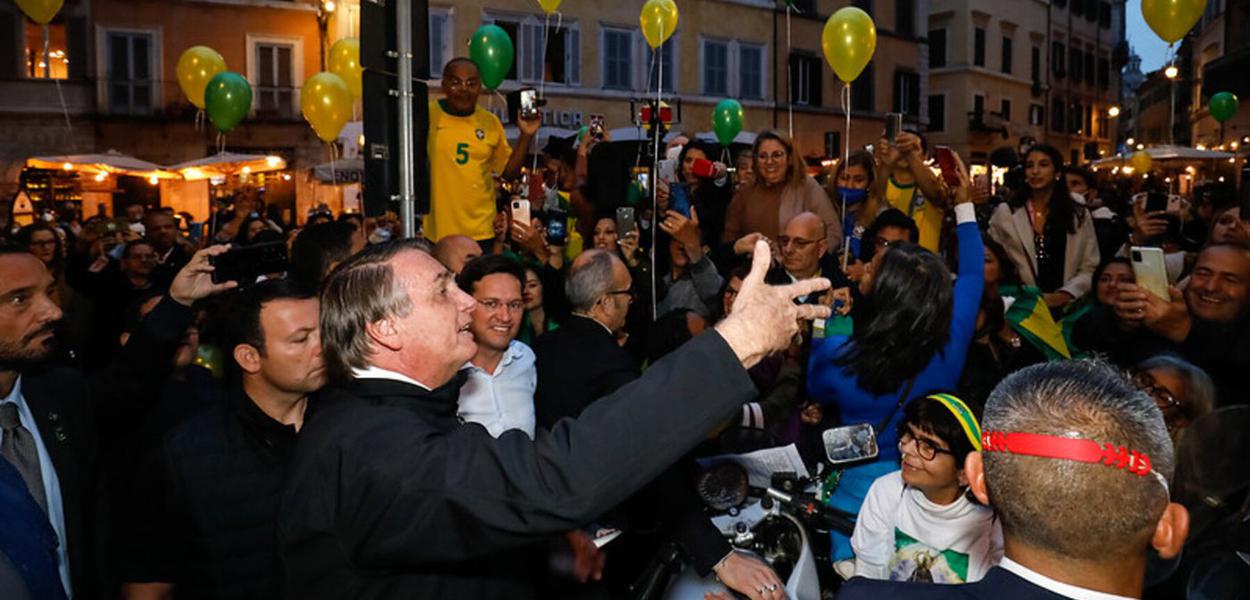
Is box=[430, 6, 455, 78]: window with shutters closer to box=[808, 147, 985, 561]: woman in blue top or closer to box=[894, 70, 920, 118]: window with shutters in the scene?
box=[894, 70, 920, 118]: window with shutters

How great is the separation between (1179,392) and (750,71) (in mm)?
24043

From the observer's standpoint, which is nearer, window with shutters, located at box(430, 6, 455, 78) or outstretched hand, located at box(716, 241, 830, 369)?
outstretched hand, located at box(716, 241, 830, 369)

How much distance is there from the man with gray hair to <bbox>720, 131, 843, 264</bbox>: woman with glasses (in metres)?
4.39

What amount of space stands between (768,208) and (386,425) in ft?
16.0

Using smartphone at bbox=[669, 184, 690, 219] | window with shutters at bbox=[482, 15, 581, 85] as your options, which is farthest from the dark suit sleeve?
window with shutters at bbox=[482, 15, 581, 85]

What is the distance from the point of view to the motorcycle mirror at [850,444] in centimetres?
327

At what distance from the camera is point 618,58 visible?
23844 millimetres

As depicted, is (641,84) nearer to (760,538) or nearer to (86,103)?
(86,103)

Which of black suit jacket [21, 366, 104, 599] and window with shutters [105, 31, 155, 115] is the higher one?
window with shutters [105, 31, 155, 115]

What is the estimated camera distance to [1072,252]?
20.3 feet

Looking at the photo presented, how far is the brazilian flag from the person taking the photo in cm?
479

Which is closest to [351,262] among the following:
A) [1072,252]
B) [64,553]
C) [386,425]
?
[386,425]

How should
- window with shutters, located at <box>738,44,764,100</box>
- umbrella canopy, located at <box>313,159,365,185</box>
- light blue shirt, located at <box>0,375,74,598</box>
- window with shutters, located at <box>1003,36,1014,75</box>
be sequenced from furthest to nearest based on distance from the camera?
window with shutters, located at <box>1003,36,1014,75</box> → window with shutters, located at <box>738,44,764,100</box> → umbrella canopy, located at <box>313,159,365,185</box> → light blue shirt, located at <box>0,375,74,598</box>

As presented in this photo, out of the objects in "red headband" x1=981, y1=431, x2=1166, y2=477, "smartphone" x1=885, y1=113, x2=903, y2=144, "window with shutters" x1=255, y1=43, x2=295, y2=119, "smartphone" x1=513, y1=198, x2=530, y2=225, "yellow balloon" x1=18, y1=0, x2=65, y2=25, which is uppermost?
"window with shutters" x1=255, y1=43, x2=295, y2=119
